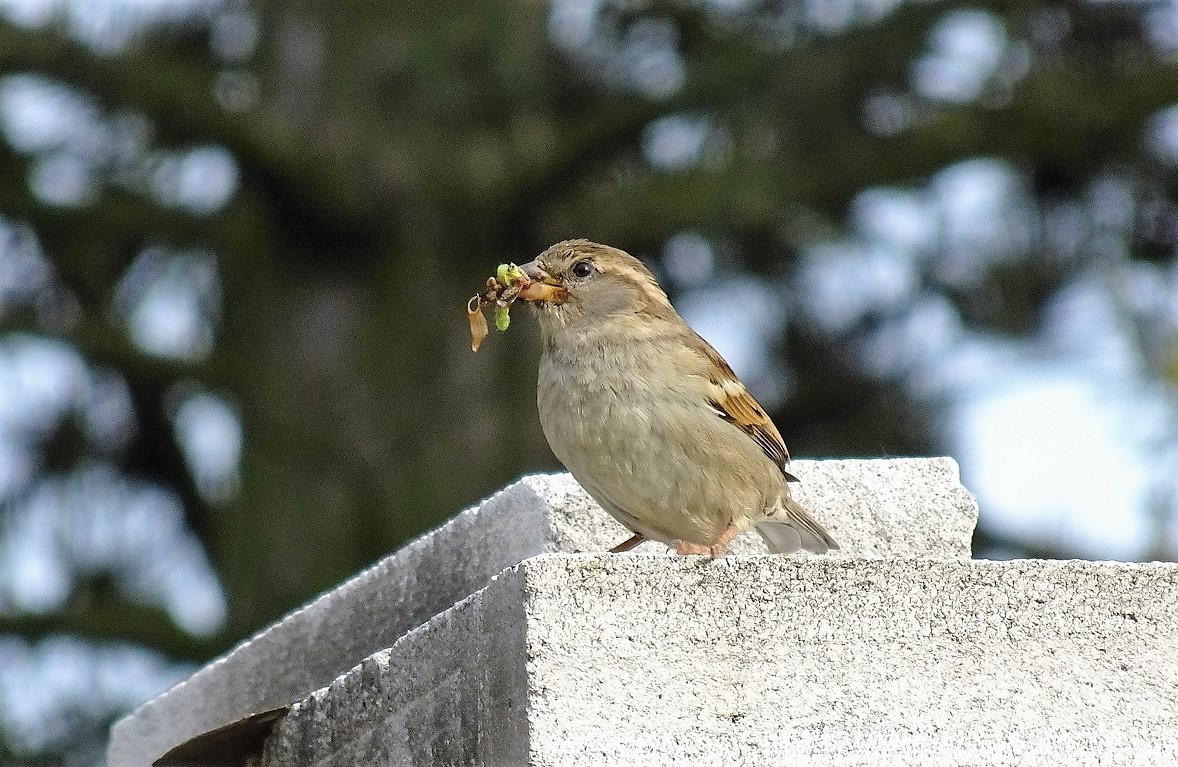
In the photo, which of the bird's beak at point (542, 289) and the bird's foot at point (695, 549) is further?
the bird's beak at point (542, 289)

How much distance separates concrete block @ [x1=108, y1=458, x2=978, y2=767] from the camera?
9.65 feet

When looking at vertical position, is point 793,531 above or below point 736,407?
below

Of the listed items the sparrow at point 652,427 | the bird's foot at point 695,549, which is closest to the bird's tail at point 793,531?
the sparrow at point 652,427

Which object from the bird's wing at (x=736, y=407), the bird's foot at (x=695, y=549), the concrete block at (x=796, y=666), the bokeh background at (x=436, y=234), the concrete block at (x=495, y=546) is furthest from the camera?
the bokeh background at (x=436, y=234)

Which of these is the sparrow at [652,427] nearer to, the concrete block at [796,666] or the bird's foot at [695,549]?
the bird's foot at [695,549]

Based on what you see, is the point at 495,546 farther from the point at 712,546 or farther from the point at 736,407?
the point at 736,407

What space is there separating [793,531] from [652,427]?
0.31 metres

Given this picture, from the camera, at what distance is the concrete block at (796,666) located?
212 cm

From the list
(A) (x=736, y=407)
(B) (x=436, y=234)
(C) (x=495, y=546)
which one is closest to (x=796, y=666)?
(C) (x=495, y=546)

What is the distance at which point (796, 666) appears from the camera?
223 cm

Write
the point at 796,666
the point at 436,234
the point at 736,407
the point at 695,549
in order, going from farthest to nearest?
the point at 436,234, the point at 736,407, the point at 695,549, the point at 796,666

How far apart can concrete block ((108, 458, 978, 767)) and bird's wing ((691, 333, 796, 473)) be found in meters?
0.22

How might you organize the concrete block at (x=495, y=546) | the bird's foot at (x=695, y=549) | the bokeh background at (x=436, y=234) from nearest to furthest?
the concrete block at (x=495, y=546) < the bird's foot at (x=695, y=549) < the bokeh background at (x=436, y=234)

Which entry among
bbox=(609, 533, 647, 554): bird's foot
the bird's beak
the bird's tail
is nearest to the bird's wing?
the bird's tail
